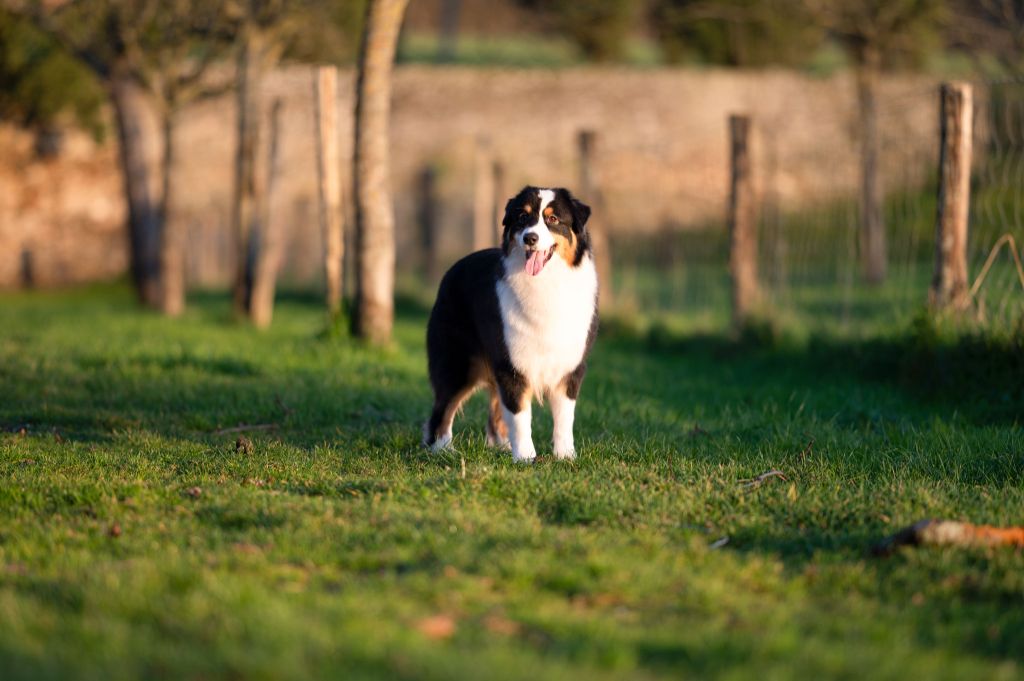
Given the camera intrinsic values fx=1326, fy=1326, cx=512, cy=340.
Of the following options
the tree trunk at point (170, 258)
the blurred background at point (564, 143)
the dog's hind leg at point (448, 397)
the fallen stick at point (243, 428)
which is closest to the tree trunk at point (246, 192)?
the blurred background at point (564, 143)

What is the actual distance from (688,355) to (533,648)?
9.20m

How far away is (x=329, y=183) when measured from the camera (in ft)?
42.3

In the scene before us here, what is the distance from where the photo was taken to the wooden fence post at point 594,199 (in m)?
14.9

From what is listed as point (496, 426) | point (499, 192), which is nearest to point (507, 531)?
point (496, 426)

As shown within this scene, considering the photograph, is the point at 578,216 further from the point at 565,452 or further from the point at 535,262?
the point at 565,452

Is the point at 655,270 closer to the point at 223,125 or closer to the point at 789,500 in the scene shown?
the point at 223,125

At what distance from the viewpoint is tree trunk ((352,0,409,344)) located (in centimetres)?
1190

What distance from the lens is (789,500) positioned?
6000 mm

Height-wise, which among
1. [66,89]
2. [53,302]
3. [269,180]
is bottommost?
[53,302]

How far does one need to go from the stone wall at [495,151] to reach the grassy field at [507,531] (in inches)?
563

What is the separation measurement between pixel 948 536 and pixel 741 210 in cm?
806

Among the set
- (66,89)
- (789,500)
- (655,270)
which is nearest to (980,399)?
(789,500)

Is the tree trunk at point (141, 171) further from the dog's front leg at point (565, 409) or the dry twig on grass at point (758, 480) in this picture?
the dry twig on grass at point (758, 480)

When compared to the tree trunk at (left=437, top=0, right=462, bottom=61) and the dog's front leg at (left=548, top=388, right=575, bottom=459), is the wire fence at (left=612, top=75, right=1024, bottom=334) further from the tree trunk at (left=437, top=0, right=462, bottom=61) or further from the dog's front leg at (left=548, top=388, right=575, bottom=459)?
the tree trunk at (left=437, top=0, right=462, bottom=61)
